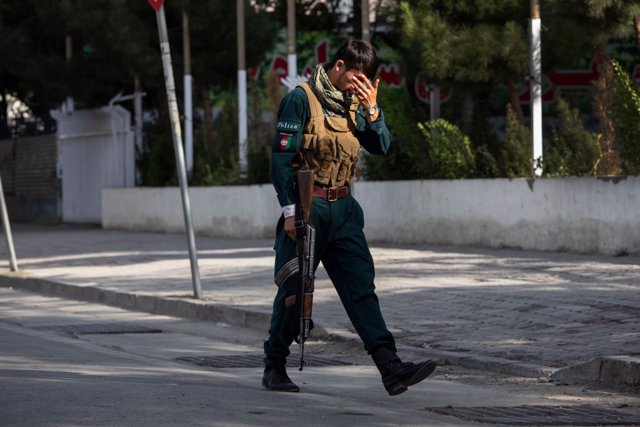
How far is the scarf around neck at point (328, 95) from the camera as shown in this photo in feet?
25.9

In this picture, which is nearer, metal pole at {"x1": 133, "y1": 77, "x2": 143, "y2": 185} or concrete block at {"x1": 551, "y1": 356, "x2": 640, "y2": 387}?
concrete block at {"x1": 551, "y1": 356, "x2": 640, "y2": 387}

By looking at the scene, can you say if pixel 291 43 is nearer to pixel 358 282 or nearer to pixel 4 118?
pixel 358 282

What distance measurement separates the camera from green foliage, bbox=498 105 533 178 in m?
20.0

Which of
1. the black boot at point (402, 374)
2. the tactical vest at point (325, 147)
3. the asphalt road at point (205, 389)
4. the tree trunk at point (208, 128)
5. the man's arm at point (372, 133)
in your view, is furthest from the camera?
the tree trunk at point (208, 128)

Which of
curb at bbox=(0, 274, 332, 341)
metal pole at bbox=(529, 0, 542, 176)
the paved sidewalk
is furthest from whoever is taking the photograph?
metal pole at bbox=(529, 0, 542, 176)

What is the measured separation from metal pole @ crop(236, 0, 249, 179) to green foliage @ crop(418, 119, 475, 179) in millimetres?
5293

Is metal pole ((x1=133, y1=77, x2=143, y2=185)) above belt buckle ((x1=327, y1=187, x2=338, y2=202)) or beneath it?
above

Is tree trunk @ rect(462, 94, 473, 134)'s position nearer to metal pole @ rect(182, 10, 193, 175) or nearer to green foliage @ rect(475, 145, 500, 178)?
green foliage @ rect(475, 145, 500, 178)

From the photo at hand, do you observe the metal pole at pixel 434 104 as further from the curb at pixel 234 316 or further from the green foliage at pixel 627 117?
the curb at pixel 234 316

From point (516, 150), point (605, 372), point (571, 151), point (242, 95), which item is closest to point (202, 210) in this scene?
point (242, 95)

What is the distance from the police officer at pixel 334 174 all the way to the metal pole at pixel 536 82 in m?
11.9

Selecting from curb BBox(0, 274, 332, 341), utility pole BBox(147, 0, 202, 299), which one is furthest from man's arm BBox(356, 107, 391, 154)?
utility pole BBox(147, 0, 202, 299)

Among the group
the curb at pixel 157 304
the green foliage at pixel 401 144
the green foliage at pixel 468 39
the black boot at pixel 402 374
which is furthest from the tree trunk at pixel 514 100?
the black boot at pixel 402 374

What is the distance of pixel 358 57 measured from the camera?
25.8ft
